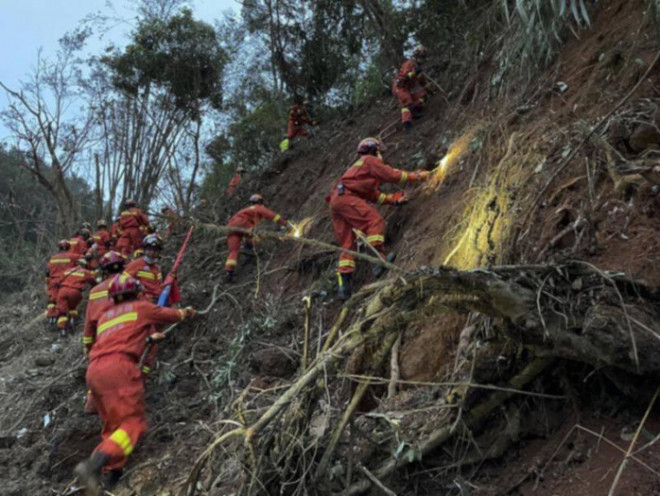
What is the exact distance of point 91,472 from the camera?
3.97 metres

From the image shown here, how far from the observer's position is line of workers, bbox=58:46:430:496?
519cm

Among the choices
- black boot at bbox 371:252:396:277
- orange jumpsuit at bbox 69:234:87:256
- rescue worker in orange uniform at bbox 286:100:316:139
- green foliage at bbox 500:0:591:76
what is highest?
rescue worker in orange uniform at bbox 286:100:316:139

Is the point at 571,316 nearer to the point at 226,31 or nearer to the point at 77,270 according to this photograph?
the point at 77,270

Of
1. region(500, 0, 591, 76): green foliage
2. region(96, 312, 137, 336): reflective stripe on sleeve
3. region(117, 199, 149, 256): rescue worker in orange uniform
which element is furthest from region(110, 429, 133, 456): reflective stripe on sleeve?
region(117, 199, 149, 256): rescue worker in orange uniform

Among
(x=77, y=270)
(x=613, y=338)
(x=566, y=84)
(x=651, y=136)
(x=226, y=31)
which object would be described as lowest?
(x=613, y=338)

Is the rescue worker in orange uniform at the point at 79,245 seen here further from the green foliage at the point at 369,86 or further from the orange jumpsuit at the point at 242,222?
the green foliage at the point at 369,86

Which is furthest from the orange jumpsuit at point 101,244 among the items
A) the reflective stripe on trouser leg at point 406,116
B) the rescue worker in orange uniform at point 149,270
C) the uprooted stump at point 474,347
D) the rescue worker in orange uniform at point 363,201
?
the uprooted stump at point 474,347

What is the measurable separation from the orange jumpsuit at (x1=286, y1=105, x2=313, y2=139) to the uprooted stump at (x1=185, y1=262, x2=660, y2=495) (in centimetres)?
1070

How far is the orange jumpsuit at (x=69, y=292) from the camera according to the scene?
33.3 feet

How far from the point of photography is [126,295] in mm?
6012

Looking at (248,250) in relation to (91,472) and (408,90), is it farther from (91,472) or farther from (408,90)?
(91,472)

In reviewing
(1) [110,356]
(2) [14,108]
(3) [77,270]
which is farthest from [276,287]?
(2) [14,108]

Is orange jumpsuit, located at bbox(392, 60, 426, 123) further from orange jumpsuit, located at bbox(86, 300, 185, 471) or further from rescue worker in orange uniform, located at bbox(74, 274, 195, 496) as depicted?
orange jumpsuit, located at bbox(86, 300, 185, 471)

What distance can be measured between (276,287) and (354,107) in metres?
6.84
